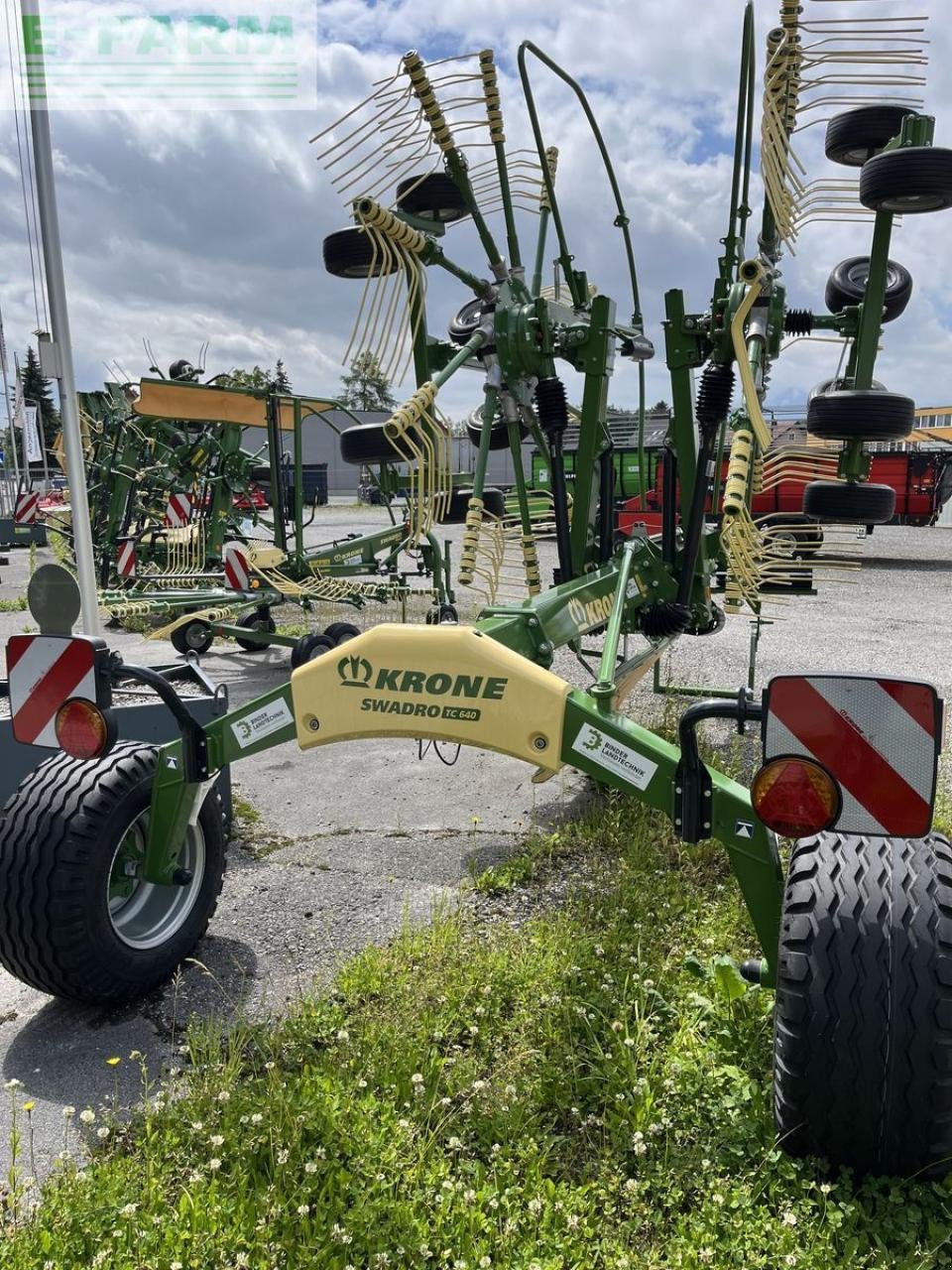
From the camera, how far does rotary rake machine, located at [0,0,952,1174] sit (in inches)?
76.1

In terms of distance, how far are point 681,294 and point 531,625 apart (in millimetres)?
1527

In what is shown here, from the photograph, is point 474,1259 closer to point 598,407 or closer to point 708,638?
point 598,407

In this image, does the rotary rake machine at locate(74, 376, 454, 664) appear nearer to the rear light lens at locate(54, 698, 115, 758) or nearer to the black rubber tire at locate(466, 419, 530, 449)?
the black rubber tire at locate(466, 419, 530, 449)

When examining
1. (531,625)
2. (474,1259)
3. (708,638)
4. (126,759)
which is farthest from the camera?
(708,638)

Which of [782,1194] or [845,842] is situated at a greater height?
[845,842]

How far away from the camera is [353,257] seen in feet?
10.1

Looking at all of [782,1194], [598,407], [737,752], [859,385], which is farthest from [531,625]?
[737,752]

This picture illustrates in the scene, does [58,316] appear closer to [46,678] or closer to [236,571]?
[46,678]

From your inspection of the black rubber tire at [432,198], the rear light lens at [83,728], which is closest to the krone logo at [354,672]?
the rear light lens at [83,728]

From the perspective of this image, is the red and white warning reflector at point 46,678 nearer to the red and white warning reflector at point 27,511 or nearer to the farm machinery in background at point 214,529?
the farm machinery in background at point 214,529

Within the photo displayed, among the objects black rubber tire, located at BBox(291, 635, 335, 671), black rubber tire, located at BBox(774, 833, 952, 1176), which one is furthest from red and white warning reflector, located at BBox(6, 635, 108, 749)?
black rubber tire, located at BBox(291, 635, 335, 671)

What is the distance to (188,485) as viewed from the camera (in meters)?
10.3

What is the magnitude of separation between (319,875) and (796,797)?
7.81 ft

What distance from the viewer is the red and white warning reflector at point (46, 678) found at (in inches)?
101
